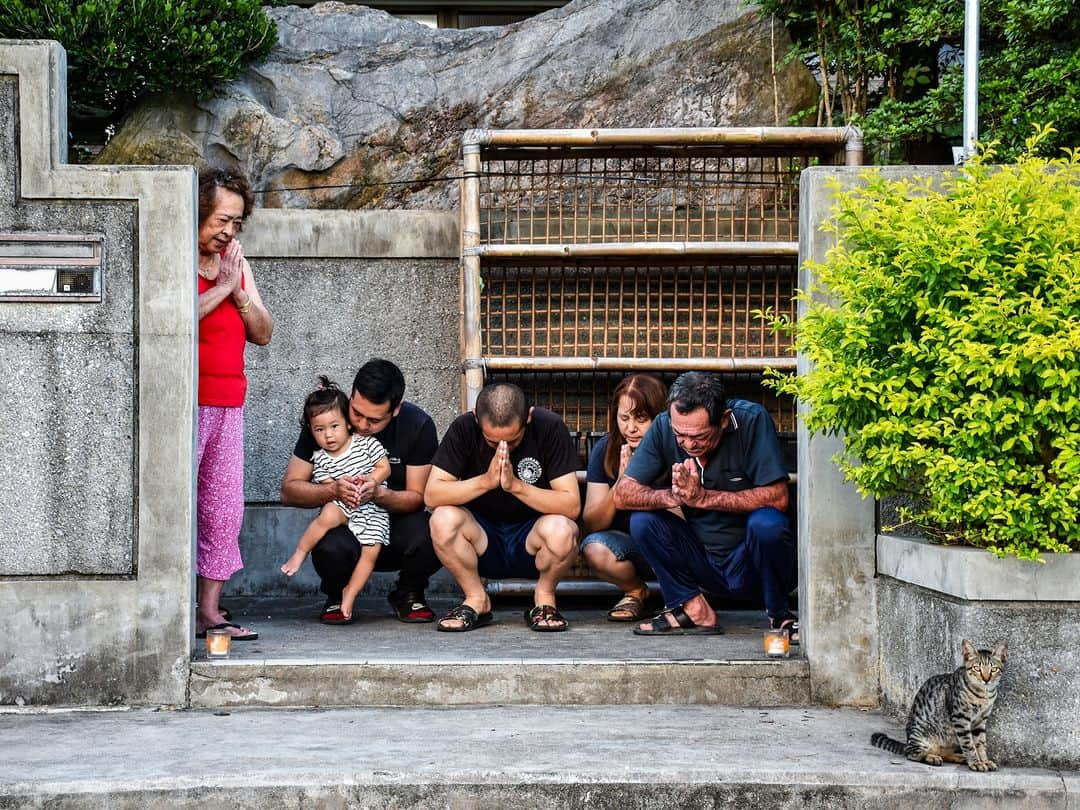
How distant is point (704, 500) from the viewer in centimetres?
652

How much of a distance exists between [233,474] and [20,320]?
136 cm

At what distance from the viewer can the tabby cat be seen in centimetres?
467

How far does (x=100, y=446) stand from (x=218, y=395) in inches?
36.0

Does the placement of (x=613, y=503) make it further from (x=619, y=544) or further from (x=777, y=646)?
(x=777, y=646)

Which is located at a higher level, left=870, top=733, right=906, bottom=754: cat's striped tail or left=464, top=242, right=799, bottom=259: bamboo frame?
left=464, top=242, right=799, bottom=259: bamboo frame

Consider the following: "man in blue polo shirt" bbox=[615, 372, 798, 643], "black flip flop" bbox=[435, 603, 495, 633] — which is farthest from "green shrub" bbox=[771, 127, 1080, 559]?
A: "black flip flop" bbox=[435, 603, 495, 633]

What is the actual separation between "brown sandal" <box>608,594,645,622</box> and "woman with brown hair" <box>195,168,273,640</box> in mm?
1892

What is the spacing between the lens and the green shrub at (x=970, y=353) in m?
4.74

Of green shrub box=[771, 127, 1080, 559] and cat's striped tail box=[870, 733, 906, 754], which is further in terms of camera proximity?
cat's striped tail box=[870, 733, 906, 754]

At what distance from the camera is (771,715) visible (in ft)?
18.2

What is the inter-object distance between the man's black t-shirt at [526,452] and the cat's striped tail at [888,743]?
7.67 ft

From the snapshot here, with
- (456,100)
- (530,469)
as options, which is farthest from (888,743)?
(456,100)

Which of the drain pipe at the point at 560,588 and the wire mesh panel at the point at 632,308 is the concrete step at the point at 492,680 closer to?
the drain pipe at the point at 560,588

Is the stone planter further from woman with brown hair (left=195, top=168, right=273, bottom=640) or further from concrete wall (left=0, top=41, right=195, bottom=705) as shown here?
woman with brown hair (left=195, top=168, right=273, bottom=640)
